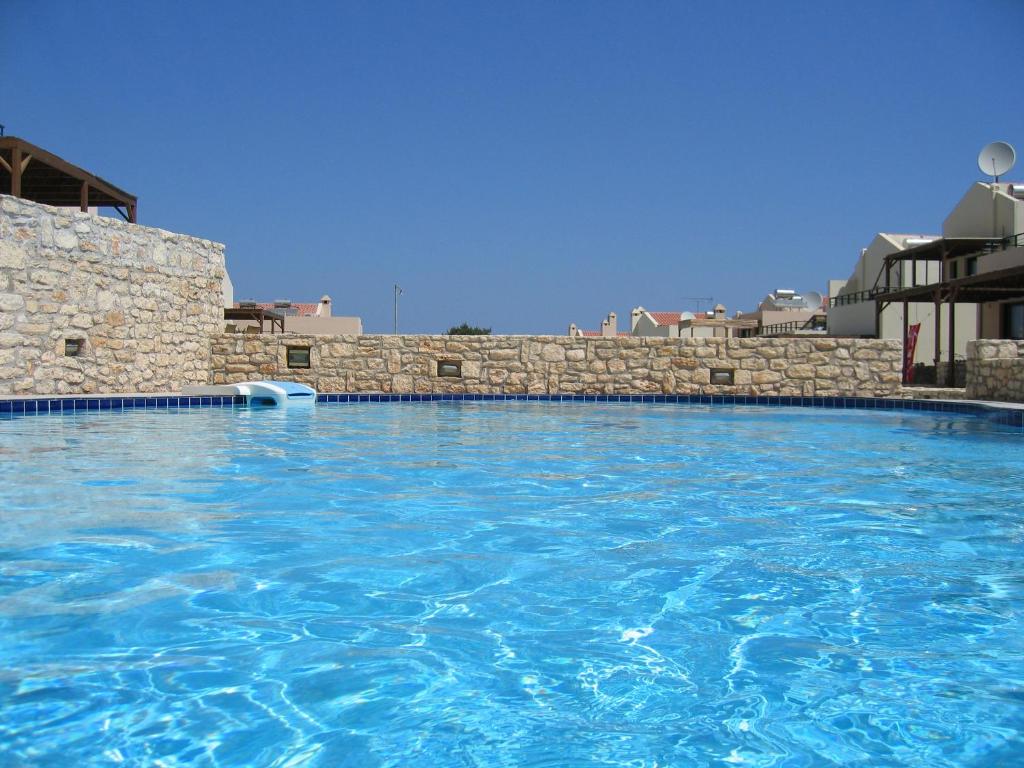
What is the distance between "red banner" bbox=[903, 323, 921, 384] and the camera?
21812 mm

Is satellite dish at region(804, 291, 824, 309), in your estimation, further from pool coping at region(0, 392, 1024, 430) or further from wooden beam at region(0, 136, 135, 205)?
wooden beam at region(0, 136, 135, 205)

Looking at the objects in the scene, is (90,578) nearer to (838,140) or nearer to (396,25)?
(396,25)

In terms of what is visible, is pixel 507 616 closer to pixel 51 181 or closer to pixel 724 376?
pixel 724 376

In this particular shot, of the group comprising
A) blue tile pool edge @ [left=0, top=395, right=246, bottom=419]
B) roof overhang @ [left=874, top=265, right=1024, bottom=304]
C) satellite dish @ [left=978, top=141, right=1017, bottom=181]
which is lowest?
blue tile pool edge @ [left=0, top=395, right=246, bottom=419]

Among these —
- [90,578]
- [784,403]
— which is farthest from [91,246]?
[784,403]

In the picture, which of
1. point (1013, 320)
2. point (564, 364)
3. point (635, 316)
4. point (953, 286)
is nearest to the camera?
point (564, 364)

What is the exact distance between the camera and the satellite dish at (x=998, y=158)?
2514 cm

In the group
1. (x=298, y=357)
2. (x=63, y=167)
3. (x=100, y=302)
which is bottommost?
(x=298, y=357)

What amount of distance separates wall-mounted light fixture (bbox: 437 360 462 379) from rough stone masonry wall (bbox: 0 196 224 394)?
4389mm

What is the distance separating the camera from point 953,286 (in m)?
19.8

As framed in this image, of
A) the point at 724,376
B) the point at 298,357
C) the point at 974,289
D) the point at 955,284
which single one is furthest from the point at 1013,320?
the point at 298,357

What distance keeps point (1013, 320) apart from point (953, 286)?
711 centimetres

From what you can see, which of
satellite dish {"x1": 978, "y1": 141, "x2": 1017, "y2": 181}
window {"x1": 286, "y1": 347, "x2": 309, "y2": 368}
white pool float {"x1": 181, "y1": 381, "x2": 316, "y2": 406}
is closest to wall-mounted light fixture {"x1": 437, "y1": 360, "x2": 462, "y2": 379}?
window {"x1": 286, "y1": 347, "x2": 309, "y2": 368}

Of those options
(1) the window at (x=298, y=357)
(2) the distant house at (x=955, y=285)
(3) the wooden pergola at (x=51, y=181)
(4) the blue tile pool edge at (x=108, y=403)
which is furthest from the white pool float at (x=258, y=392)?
(2) the distant house at (x=955, y=285)
